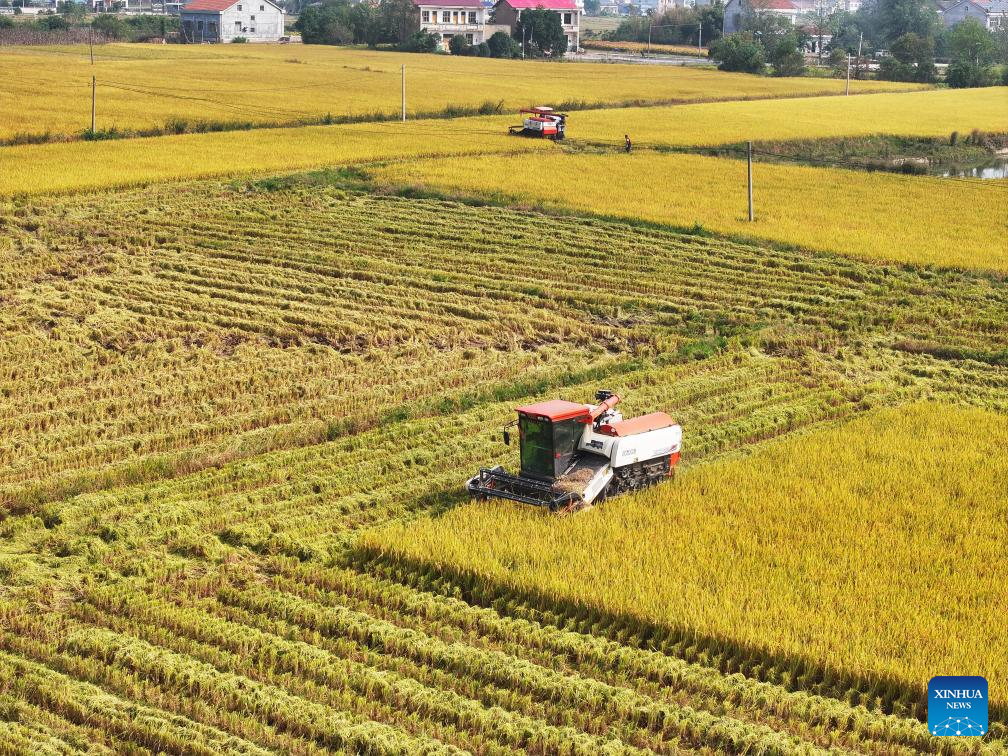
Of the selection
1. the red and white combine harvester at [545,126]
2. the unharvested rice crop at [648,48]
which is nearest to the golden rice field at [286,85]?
the red and white combine harvester at [545,126]

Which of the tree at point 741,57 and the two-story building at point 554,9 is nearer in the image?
the tree at point 741,57

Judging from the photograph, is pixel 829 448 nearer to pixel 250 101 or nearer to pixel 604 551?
pixel 604 551

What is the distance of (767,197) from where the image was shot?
29.2 meters

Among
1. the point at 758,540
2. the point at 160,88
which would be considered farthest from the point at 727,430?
the point at 160,88

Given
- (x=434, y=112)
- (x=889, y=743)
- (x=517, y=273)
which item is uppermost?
(x=434, y=112)

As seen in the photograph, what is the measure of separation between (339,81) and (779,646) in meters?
53.6

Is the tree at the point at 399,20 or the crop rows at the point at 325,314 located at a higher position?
the tree at the point at 399,20

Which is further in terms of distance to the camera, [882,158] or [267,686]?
[882,158]

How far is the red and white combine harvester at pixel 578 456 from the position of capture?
11078 mm

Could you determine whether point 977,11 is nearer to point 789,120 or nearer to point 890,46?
point 890,46

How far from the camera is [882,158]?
139ft

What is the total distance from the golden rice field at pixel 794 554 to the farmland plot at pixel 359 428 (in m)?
0.24

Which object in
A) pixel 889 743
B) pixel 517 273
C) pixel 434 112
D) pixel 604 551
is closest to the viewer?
pixel 889 743

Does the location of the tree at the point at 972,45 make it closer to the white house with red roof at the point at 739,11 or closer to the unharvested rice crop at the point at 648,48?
the white house with red roof at the point at 739,11
